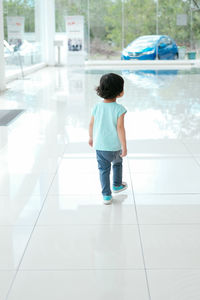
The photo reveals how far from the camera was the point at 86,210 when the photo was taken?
3.42 meters

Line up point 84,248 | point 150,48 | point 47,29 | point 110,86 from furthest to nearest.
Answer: point 150,48
point 47,29
point 110,86
point 84,248

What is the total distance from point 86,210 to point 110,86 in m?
0.90

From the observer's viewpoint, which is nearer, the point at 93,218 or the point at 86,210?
the point at 93,218

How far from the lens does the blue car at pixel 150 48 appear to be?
2305 centimetres

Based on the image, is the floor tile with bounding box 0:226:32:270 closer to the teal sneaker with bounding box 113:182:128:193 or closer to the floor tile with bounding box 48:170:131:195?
the floor tile with bounding box 48:170:131:195

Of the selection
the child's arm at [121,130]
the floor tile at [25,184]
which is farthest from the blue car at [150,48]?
the child's arm at [121,130]

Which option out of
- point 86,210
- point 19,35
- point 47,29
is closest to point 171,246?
point 86,210

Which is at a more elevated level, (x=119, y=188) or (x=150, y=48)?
(x=150, y=48)

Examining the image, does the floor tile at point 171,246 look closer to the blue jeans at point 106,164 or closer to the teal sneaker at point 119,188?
the blue jeans at point 106,164

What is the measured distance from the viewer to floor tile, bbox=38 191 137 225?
10.6 ft

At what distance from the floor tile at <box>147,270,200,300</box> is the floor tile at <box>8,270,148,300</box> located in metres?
0.05

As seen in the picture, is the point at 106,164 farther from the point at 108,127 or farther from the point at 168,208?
the point at 168,208

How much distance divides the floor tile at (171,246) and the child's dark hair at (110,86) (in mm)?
969

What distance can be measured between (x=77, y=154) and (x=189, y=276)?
2.78 metres
